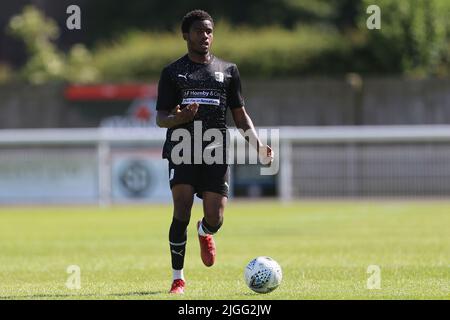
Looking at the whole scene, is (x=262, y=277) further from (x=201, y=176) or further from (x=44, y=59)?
(x=44, y=59)

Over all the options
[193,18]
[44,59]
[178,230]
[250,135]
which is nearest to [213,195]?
[178,230]

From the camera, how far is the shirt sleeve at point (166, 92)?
10891 mm

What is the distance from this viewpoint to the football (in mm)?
10594

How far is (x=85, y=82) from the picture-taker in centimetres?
3544

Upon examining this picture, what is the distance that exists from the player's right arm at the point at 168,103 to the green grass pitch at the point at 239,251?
1560 mm

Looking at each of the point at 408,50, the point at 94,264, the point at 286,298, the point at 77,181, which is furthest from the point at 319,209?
the point at 286,298

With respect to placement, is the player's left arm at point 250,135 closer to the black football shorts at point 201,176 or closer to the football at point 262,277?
the black football shorts at point 201,176

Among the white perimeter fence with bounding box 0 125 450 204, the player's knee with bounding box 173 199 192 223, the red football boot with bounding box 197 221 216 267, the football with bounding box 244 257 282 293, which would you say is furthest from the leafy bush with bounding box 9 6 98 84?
the football with bounding box 244 257 282 293

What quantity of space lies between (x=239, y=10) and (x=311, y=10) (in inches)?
120

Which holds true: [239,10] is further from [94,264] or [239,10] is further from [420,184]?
[94,264]

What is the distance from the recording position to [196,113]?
1081 cm

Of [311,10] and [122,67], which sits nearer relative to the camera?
[122,67]

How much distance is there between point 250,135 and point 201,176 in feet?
2.06

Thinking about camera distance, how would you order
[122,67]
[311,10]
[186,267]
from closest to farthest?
[186,267]
[122,67]
[311,10]
